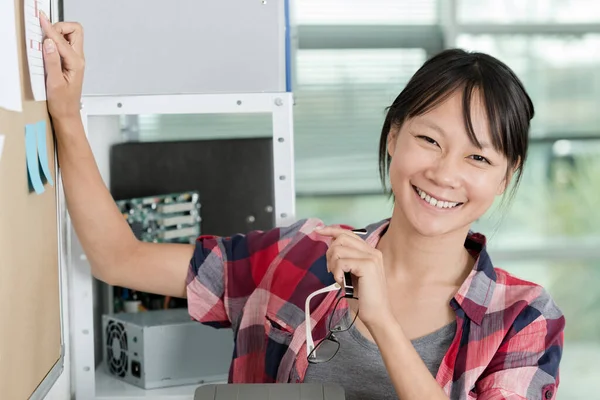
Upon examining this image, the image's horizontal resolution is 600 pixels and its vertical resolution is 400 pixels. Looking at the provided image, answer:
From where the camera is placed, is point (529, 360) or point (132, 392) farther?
point (132, 392)

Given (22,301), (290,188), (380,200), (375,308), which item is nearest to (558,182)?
(380,200)

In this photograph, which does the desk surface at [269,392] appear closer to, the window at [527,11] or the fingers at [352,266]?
the fingers at [352,266]

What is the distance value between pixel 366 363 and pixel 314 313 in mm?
112

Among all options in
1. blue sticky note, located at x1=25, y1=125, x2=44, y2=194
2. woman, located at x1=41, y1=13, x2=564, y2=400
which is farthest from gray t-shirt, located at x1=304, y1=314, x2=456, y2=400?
blue sticky note, located at x1=25, y1=125, x2=44, y2=194

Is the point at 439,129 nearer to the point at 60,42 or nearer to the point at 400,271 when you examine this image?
the point at 400,271

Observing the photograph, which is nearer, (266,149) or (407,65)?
(266,149)

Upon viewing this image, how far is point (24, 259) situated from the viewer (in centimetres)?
98

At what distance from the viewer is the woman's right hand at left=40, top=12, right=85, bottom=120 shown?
1.07 m

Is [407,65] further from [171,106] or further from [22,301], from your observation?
[22,301]

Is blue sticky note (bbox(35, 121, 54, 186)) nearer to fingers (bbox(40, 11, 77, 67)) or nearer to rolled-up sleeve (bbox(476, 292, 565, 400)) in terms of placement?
Answer: fingers (bbox(40, 11, 77, 67))

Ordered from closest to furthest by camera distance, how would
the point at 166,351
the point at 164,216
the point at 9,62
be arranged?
1. the point at 9,62
2. the point at 166,351
3. the point at 164,216

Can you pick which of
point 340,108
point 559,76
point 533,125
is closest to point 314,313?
point 340,108

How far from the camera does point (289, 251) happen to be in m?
1.41

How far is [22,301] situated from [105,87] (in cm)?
61
